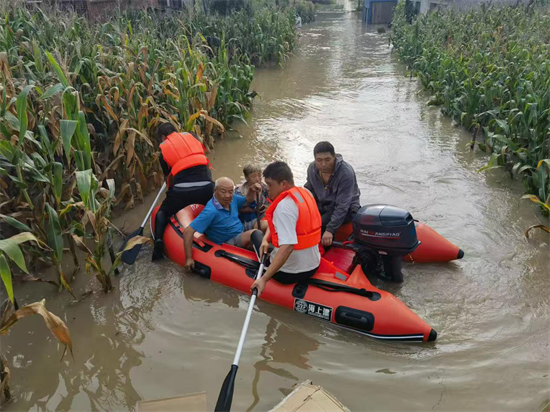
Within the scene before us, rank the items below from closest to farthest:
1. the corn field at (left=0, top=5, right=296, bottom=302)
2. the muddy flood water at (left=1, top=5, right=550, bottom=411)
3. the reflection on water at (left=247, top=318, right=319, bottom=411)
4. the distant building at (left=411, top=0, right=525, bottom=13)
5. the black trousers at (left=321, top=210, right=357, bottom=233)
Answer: the muddy flood water at (left=1, top=5, right=550, bottom=411), the reflection on water at (left=247, top=318, right=319, bottom=411), the corn field at (left=0, top=5, right=296, bottom=302), the black trousers at (left=321, top=210, right=357, bottom=233), the distant building at (left=411, top=0, right=525, bottom=13)

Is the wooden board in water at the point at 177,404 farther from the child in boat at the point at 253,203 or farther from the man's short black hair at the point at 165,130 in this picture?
the man's short black hair at the point at 165,130

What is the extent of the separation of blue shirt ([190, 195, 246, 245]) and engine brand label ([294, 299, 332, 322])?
114 cm

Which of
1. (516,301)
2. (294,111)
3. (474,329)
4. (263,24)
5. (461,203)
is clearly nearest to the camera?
(474,329)

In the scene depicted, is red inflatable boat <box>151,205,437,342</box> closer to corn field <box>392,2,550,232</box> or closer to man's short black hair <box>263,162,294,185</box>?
man's short black hair <box>263,162,294,185</box>

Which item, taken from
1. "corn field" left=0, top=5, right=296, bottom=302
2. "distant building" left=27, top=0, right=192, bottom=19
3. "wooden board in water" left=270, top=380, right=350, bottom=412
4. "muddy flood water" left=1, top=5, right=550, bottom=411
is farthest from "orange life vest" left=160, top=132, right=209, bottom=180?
"distant building" left=27, top=0, right=192, bottom=19

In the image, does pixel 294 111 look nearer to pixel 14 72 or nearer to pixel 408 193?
pixel 408 193

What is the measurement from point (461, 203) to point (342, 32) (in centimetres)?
2206

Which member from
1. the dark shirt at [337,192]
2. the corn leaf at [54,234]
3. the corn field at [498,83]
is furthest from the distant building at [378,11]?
the corn leaf at [54,234]

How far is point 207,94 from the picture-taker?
23.1ft

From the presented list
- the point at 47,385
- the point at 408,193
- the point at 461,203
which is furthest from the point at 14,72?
the point at 461,203

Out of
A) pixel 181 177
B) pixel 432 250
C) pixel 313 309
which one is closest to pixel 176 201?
pixel 181 177

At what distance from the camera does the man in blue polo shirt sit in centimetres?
411

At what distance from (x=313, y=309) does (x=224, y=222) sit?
4.36 feet

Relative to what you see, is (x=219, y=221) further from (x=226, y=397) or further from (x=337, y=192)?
(x=226, y=397)
